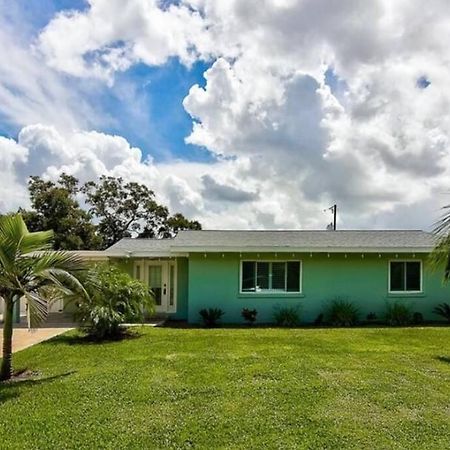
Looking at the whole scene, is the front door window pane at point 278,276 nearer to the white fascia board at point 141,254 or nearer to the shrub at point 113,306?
the white fascia board at point 141,254

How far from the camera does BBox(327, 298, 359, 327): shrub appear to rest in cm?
1536

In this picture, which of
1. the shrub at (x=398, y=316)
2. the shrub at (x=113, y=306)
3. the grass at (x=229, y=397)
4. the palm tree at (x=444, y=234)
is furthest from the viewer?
the shrub at (x=398, y=316)

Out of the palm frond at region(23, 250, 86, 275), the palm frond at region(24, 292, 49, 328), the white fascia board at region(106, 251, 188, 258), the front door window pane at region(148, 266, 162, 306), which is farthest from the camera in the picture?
the front door window pane at region(148, 266, 162, 306)

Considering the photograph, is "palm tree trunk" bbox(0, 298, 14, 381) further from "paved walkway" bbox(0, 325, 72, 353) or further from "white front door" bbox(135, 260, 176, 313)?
"white front door" bbox(135, 260, 176, 313)

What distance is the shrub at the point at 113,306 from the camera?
1162 centimetres

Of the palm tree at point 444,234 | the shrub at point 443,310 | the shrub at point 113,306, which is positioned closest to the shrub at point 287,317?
the shrub at point 113,306

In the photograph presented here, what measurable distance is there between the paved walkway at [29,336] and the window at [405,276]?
11.6 metres

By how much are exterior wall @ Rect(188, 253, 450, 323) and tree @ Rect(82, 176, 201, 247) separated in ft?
86.4

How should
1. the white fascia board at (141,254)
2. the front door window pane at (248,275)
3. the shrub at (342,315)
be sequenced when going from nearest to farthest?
the shrub at (342,315) → the front door window pane at (248,275) → the white fascia board at (141,254)

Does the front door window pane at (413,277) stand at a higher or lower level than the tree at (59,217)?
lower

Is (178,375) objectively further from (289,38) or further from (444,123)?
(444,123)

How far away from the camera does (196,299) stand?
1592 centimetres

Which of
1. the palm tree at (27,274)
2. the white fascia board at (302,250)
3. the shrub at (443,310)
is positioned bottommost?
the shrub at (443,310)

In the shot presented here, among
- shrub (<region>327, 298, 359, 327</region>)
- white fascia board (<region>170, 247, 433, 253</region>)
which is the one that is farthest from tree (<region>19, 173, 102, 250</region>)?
shrub (<region>327, 298, 359, 327</region>)
